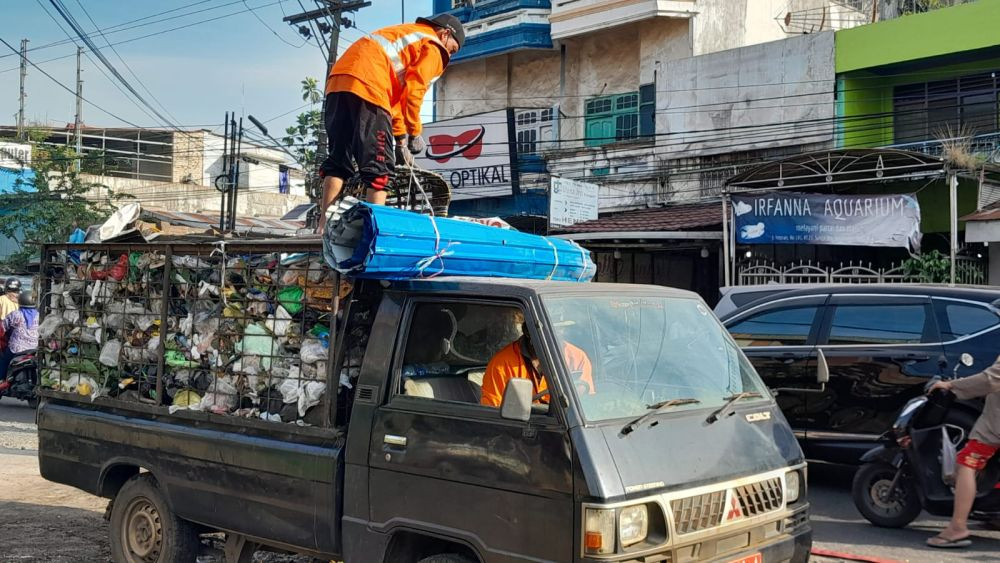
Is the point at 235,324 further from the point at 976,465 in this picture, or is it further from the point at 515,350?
the point at 976,465

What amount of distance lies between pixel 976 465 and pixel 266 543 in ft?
14.8

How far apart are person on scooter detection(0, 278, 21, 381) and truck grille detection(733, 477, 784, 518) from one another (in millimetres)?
12646

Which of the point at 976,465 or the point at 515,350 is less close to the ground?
the point at 515,350

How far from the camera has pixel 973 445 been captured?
237 inches

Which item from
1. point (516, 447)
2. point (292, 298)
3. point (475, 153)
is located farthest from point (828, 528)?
point (475, 153)

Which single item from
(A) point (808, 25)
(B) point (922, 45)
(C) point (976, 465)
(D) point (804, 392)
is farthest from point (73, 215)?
(C) point (976, 465)

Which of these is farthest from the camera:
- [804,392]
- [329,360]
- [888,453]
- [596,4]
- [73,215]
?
[73,215]

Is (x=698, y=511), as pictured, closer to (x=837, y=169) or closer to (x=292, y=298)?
(x=292, y=298)

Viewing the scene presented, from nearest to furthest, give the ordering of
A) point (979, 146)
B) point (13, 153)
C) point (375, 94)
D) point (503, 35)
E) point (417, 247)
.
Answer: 1. point (417, 247)
2. point (375, 94)
3. point (979, 146)
4. point (503, 35)
5. point (13, 153)

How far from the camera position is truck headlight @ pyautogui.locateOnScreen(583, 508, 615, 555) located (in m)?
3.38

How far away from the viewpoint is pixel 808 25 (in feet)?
71.1

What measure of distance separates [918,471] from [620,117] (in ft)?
53.7

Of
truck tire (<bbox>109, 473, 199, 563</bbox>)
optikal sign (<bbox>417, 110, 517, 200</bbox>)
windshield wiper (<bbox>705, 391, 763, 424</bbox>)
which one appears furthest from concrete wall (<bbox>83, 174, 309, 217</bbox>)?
windshield wiper (<bbox>705, 391, 763, 424</bbox>)

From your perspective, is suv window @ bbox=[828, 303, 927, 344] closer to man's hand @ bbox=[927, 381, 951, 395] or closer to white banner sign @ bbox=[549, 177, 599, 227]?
man's hand @ bbox=[927, 381, 951, 395]
